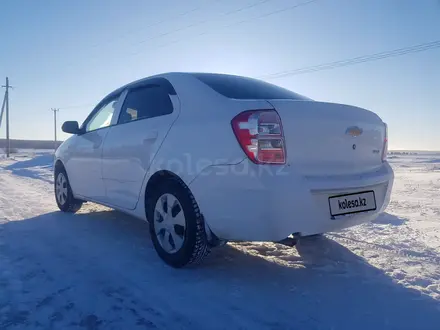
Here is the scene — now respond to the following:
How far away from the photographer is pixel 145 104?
3.41 m

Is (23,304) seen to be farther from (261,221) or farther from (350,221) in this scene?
(350,221)

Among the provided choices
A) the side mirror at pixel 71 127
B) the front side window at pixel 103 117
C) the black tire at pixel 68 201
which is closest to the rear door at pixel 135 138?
the front side window at pixel 103 117

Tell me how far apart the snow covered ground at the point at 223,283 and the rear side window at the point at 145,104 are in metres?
1.29

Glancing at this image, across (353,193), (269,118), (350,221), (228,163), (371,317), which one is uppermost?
(269,118)

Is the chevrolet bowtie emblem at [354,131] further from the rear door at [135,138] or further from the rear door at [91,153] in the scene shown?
the rear door at [91,153]

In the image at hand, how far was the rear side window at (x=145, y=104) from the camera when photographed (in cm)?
313

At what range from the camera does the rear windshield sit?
2.81 meters

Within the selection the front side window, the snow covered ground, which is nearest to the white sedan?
the snow covered ground

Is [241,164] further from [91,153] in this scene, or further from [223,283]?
[91,153]

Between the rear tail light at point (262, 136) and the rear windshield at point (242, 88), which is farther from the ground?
the rear windshield at point (242, 88)

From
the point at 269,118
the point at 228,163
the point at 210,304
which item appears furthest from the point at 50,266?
→ the point at 269,118

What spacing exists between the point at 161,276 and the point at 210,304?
59 cm

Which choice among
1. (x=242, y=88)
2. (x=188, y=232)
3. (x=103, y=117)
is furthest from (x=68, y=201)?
(x=242, y=88)

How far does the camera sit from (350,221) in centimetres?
248
